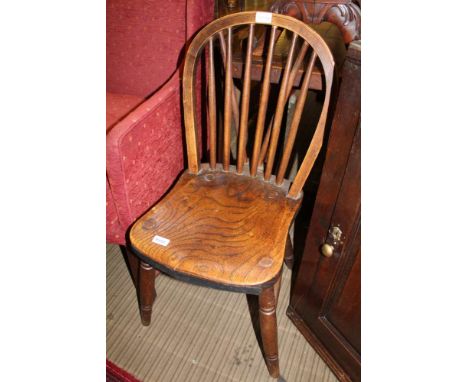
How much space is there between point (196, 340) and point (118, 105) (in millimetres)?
900

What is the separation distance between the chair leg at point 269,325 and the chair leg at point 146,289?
0.35m

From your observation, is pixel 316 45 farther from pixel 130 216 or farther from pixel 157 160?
pixel 130 216

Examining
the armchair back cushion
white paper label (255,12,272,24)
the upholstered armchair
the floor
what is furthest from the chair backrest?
the floor

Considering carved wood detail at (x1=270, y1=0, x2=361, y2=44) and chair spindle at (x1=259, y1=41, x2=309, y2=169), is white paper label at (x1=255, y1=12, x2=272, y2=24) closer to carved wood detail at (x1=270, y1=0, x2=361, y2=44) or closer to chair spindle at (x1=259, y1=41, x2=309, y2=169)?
chair spindle at (x1=259, y1=41, x2=309, y2=169)

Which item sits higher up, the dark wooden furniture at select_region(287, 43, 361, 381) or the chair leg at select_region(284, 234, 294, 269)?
the dark wooden furniture at select_region(287, 43, 361, 381)

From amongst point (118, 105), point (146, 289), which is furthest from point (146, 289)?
point (118, 105)

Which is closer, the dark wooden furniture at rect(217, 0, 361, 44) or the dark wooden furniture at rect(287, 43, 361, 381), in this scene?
the dark wooden furniture at rect(287, 43, 361, 381)

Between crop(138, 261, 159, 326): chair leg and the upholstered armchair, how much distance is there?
13 cm

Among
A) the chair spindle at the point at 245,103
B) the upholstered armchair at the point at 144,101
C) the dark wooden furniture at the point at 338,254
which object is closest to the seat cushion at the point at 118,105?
the upholstered armchair at the point at 144,101

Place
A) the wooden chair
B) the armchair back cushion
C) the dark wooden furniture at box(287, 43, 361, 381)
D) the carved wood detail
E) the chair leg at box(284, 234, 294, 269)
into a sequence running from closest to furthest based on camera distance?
the dark wooden furniture at box(287, 43, 361, 381) < the wooden chair < the carved wood detail < the armchair back cushion < the chair leg at box(284, 234, 294, 269)

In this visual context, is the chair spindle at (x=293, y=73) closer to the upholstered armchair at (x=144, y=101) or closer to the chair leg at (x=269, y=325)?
the upholstered armchair at (x=144, y=101)

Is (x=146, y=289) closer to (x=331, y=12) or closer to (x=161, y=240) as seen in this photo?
(x=161, y=240)

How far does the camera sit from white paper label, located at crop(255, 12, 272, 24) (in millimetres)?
853
